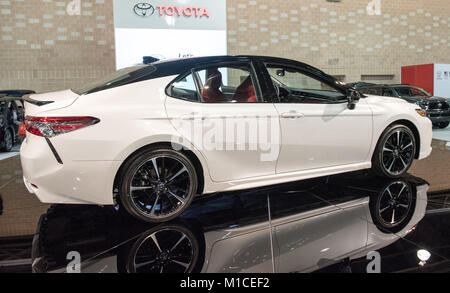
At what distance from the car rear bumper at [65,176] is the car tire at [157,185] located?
124 millimetres

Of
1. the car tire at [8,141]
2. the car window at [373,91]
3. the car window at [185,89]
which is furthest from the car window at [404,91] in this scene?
the car tire at [8,141]

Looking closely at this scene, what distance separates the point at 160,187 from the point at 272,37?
13.4 meters

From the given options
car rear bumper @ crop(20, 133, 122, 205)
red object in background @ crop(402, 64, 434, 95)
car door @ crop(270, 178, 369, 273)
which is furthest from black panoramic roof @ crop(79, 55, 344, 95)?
red object in background @ crop(402, 64, 434, 95)

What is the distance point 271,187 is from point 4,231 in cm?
246

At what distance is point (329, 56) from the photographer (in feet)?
51.0

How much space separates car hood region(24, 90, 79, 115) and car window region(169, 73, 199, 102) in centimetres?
74

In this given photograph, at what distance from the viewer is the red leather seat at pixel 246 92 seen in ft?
10.4

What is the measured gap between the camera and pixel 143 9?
13320 mm

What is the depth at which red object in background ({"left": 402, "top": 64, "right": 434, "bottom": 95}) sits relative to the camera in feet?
47.6

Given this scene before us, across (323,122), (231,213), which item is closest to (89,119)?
(231,213)

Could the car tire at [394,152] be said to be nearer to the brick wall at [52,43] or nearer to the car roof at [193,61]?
Answer: the car roof at [193,61]

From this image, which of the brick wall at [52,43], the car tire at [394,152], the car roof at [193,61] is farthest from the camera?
the brick wall at [52,43]

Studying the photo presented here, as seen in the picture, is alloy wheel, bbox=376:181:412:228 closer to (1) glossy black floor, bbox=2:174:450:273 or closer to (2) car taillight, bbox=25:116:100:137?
(1) glossy black floor, bbox=2:174:450:273

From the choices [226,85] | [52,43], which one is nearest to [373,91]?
[226,85]
